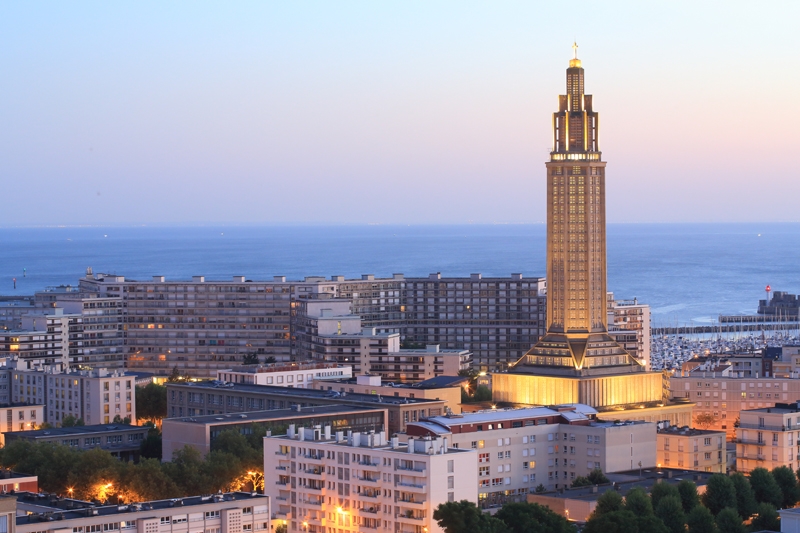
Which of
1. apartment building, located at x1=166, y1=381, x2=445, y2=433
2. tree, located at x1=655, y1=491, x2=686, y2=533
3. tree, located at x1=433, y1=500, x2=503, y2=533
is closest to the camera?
tree, located at x1=433, y1=500, x2=503, y2=533

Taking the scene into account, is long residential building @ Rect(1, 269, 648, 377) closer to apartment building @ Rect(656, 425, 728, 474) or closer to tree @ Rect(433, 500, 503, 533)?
apartment building @ Rect(656, 425, 728, 474)

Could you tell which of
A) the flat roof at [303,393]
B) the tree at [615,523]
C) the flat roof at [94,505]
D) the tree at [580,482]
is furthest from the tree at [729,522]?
the flat roof at [303,393]

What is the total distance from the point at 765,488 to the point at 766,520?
506cm

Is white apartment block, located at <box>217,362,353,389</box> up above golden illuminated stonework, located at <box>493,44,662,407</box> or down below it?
below

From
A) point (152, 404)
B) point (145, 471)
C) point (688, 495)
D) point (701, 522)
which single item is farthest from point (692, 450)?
point (152, 404)

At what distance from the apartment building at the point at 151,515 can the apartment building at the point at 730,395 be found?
139 feet

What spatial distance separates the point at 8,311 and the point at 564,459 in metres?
70.0

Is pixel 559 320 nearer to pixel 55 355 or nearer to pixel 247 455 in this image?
pixel 247 455

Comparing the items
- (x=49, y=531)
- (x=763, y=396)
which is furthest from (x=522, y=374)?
(x=49, y=531)

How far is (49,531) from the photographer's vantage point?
4334cm

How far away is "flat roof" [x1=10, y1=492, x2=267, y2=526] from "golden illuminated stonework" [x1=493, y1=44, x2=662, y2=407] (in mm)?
38036

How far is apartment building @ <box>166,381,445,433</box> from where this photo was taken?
72.1 m

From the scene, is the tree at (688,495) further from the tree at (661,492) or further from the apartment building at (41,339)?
the apartment building at (41,339)

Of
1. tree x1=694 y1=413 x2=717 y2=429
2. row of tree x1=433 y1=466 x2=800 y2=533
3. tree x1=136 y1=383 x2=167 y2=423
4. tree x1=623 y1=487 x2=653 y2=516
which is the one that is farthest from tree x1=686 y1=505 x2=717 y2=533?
tree x1=136 y1=383 x2=167 y2=423
